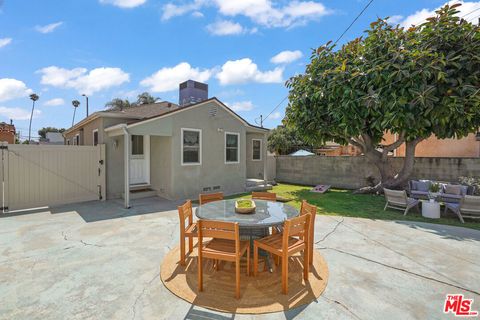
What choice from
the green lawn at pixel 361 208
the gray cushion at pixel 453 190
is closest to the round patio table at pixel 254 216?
the green lawn at pixel 361 208

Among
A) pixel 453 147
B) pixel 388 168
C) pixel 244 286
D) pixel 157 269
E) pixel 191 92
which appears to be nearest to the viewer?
pixel 244 286

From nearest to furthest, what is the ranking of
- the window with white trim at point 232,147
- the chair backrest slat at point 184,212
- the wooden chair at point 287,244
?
the wooden chair at point 287,244, the chair backrest slat at point 184,212, the window with white trim at point 232,147

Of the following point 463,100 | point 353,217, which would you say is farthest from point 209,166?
point 463,100

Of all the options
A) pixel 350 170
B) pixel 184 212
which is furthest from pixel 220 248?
pixel 350 170

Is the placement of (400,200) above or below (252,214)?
below

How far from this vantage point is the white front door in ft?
34.7

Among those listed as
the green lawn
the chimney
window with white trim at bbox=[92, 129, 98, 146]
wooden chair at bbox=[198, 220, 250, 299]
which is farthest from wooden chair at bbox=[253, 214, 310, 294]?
the chimney

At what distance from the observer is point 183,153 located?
978cm

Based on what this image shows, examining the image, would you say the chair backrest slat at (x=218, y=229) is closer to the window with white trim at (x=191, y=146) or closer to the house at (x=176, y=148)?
the house at (x=176, y=148)

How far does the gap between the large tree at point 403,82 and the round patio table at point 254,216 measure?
672 centimetres

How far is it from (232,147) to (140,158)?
172 inches

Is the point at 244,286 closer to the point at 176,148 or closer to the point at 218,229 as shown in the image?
the point at 218,229

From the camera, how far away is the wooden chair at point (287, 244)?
3236mm

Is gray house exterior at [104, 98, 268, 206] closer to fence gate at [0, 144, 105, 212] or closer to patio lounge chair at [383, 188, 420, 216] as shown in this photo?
fence gate at [0, 144, 105, 212]
